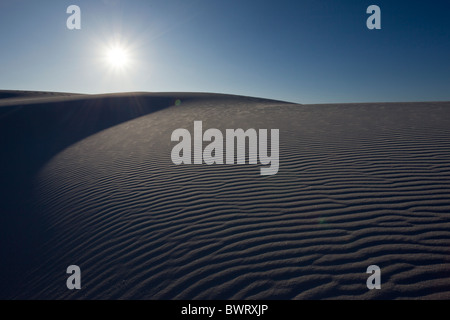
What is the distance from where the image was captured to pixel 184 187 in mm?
5008

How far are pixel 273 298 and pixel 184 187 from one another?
9.77 ft

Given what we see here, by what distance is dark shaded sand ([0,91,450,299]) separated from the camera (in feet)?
8.46

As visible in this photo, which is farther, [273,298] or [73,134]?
[73,134]

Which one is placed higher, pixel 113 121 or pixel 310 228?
pixel 113 121

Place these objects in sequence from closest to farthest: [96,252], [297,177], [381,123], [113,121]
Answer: [96,252]
[297,177]
[381,123]
[113,121]

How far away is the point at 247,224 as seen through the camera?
11.4 ft

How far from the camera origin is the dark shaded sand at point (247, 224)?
8.46 feet

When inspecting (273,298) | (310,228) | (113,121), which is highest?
(113,121)

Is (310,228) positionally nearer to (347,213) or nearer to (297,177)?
(347,213)
